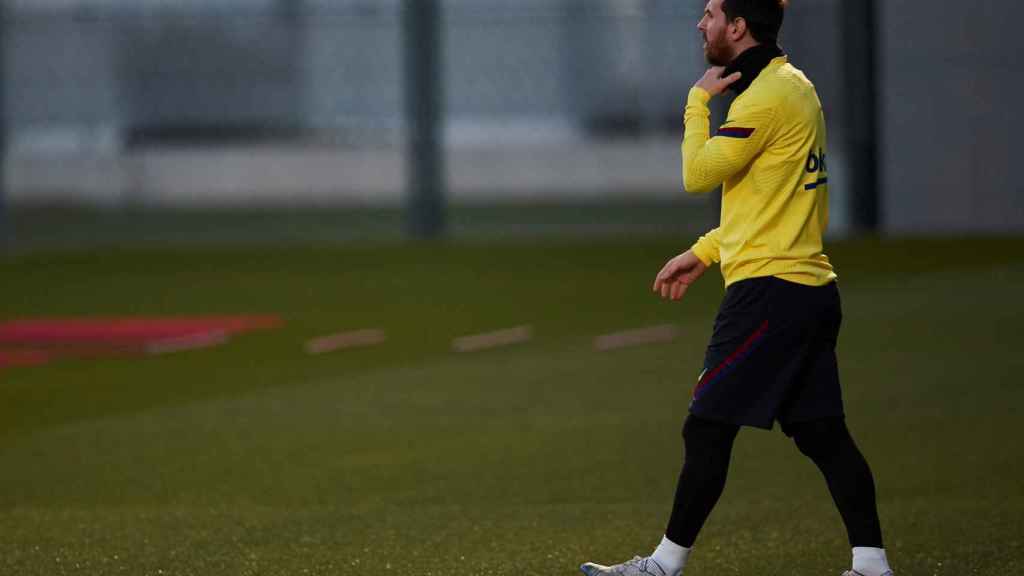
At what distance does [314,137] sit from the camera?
88.8ft

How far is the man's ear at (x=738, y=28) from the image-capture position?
4742 millimetres

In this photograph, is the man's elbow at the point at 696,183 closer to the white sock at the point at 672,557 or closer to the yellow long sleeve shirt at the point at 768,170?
the yellow long sleeve shirt at the point at 768,170

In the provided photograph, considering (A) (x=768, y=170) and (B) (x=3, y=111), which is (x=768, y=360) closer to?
(A) (x=768, y=170)

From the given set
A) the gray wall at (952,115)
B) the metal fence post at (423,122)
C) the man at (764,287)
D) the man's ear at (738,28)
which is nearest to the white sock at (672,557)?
the man at (764,287)

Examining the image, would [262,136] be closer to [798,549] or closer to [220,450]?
[220,450]

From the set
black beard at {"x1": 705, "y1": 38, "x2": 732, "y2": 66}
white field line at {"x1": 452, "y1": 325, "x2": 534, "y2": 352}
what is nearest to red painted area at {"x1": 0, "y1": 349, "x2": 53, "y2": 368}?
white field line at {"x1": 452, "y1": 325, "x2": 534, "y2": 352}

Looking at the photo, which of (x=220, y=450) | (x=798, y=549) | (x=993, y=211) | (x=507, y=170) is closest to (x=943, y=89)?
(x=993, y=211)

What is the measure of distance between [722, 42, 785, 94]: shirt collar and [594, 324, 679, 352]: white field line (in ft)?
22.1

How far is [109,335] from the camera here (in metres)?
13.2

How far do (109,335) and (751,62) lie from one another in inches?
361

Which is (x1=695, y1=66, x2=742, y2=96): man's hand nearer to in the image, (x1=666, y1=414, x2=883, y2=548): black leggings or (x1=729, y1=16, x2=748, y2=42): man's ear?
(x1=729, y1=16, x2=748, y2=42): man's ear

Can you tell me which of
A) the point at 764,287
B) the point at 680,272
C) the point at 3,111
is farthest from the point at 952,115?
the point at 764,287

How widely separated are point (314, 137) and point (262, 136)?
2.99 feet

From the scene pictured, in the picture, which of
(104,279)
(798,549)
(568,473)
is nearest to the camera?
(798,549)
